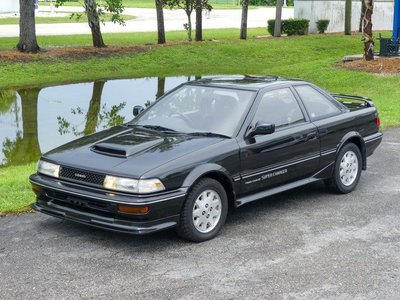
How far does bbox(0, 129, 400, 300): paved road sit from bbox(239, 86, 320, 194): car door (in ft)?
1.46

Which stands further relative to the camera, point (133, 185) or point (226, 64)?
point (226, 64)

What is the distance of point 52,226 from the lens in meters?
6.71

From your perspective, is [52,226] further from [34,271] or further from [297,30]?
[297,30]

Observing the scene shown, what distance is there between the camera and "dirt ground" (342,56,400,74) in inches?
800

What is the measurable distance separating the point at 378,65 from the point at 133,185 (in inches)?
653

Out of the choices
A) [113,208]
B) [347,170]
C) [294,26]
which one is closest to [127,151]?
[113,208]

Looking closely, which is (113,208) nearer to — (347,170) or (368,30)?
(347,170)

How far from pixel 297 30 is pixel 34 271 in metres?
30.7

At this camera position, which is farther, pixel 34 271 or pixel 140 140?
pixel 140 140

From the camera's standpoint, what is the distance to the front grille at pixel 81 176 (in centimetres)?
596

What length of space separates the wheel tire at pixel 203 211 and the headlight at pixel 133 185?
360 mm

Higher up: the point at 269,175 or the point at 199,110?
the point at 199,110

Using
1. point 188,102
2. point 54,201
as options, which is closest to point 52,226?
point 54,201

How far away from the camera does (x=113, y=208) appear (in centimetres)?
588
